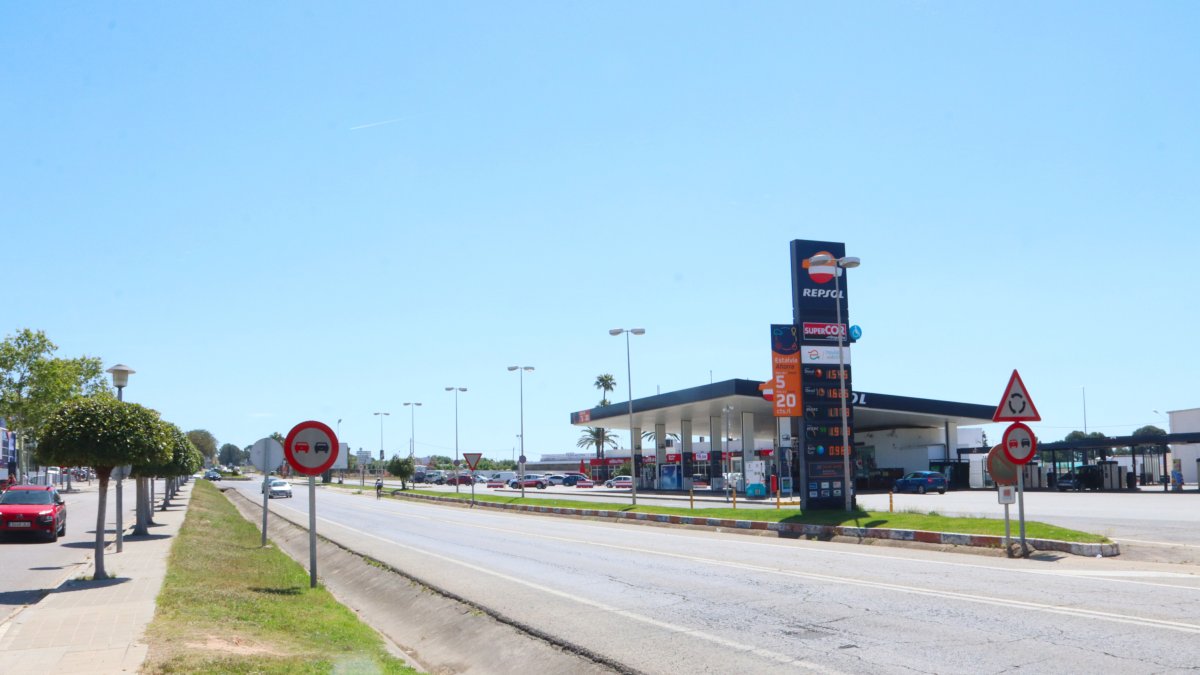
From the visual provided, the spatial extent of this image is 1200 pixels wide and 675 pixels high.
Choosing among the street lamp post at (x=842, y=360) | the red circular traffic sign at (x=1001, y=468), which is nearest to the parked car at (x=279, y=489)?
the street lamp post at (x=842, y=360)

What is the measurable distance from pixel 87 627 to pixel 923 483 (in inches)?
2095

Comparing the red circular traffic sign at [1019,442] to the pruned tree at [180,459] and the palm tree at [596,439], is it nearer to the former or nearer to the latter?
the pruned tree at [180,459]

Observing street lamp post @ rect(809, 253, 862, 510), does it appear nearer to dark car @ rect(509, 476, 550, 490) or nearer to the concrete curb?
the concrete curb

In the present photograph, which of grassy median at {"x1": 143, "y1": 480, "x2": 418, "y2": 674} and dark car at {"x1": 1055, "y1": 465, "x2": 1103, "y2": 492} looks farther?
dark car at {"x1": 1055, "y1": 465, "x2": 1103, "y2": 492}

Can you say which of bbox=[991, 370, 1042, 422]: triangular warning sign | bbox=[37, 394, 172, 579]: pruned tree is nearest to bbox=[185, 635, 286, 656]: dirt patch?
bbox=[37, 394, 172, 579]: pruned tree

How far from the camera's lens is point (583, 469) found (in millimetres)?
129500

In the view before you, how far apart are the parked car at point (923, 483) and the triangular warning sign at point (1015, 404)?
41.6m

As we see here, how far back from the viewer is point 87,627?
33.1 feet

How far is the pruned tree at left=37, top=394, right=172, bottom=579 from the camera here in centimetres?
1426

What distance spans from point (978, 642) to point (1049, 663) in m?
1.02

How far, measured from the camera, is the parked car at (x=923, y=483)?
56.7 metres

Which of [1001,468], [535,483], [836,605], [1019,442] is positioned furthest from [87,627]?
[535,483]

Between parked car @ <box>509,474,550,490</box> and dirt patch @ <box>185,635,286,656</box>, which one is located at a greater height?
dirt patch @ <box>185,635,286,656</box>

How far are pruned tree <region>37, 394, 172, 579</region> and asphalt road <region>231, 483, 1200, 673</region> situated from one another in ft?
17.1
